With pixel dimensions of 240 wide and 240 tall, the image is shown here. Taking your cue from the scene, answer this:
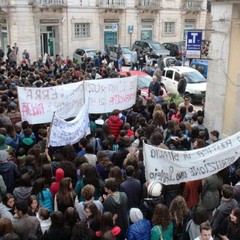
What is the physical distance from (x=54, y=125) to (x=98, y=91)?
9.04 ft

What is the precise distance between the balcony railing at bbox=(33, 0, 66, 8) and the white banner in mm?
21476

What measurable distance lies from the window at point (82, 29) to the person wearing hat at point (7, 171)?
985 inches

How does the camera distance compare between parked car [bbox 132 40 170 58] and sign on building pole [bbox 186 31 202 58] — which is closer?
sign on building pole [bbox 186 31 202 58]

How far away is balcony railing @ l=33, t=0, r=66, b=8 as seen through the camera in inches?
1106

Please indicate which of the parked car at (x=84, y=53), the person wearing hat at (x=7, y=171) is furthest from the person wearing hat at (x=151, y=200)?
the parked car at (x=84, y=53)

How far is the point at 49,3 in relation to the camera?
→ 28562 mm

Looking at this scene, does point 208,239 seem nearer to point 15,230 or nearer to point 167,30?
point 15,230

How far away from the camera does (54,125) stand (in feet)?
25.5

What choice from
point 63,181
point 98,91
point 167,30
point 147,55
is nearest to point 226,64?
point 98,91

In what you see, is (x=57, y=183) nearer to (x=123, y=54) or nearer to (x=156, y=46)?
(x=123, y=54)

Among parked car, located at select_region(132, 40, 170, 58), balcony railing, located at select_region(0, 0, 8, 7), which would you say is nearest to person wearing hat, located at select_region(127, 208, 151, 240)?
parked car, located at select_region(132, 40, 170, 58)

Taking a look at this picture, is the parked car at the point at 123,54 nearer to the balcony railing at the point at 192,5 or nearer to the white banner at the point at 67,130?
the balcony railing at the point at 192,5

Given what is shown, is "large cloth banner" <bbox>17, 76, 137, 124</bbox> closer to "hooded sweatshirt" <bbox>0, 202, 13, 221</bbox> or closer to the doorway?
"hooded sweatshirt" <bbox>0, 202, 13, 221</bbox>

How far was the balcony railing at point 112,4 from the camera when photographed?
31.3 meters
